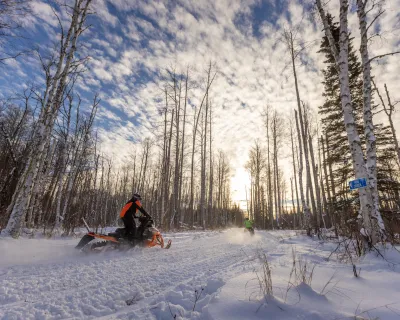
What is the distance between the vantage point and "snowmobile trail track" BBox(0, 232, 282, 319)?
2.14 meters

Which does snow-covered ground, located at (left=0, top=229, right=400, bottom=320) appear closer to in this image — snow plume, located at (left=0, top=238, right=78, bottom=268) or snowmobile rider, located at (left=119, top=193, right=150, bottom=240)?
snow plume, located at (left=0, top=238, right=78, bottom=268)

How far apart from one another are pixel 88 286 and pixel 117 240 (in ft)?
11.1

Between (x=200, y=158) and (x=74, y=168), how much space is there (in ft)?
38.5

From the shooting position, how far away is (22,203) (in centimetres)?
707

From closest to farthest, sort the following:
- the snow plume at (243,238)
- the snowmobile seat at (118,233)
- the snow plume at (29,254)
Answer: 1. the snow plume at (29,254)
2. the snowmobile seat at (118,233)
3. the snow plume at (243,238)

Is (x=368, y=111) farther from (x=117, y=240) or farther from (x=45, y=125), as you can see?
(x=45, y=125)

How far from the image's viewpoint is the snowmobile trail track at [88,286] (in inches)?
84.3

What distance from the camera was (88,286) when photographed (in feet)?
9.39

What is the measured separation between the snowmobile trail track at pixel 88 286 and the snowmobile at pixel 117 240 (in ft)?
3.96

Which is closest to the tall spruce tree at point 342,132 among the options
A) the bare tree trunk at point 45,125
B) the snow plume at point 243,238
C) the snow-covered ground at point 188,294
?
the snow plume at point 243,238

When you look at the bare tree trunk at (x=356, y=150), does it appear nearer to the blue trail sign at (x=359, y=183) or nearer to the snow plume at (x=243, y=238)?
the blue trail sign at (x=359, y=183)

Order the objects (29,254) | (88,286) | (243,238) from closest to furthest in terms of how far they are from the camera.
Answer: (88,286) → (29,254) → (243,238)

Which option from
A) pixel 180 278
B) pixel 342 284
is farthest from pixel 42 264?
pixel 342 284

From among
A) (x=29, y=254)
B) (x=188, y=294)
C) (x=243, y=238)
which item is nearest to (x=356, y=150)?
(x=188, y=294)
